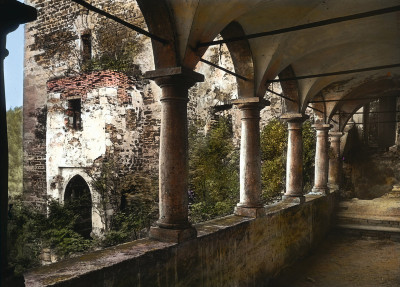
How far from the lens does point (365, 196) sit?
15.6 metres

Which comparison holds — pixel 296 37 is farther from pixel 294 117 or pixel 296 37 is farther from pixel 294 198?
pixel 294 198

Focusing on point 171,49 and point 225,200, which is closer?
point 171,49

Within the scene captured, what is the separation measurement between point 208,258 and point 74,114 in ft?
28.4

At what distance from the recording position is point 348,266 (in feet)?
22.6

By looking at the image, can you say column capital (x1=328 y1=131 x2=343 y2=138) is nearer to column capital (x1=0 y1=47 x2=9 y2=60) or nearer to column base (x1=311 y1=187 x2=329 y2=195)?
column base (x1=311 y1=187 x2=329 y2=195)

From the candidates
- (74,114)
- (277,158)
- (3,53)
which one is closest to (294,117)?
(277,158)

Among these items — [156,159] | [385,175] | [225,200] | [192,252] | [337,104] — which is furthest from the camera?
[385,175]

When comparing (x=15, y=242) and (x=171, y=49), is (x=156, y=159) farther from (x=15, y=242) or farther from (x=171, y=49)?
(x=171, y=49)

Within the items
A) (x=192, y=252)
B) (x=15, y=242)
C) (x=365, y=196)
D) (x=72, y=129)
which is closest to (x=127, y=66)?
(x=72, y=129)

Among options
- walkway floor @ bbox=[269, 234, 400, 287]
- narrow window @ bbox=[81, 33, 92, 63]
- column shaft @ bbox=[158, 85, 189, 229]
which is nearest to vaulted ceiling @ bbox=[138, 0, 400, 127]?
column shaft @ bbox=[158, 85, 189, 229]

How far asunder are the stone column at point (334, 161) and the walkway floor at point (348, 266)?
350 centimetres

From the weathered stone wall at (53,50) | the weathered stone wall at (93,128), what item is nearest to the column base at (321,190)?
the weathered stone wall at (93,128)

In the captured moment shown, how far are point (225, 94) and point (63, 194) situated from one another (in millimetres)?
6603

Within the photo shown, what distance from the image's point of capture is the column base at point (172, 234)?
3709 mm
